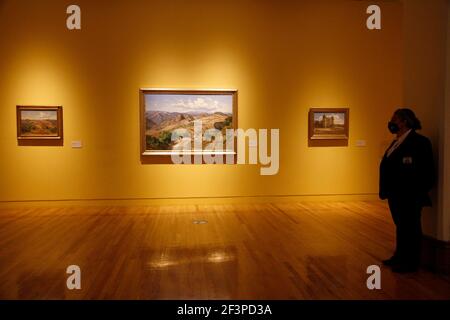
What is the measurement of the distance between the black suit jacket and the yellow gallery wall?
6.46 meters

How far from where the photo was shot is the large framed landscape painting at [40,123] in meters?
11.7

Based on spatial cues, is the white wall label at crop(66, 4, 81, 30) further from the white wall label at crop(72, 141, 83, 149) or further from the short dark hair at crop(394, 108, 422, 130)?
the short dark hair at crop(394, 108, 422, 130)

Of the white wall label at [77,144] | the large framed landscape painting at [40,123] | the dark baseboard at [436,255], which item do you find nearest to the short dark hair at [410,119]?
the dark baseboard at [436,255]

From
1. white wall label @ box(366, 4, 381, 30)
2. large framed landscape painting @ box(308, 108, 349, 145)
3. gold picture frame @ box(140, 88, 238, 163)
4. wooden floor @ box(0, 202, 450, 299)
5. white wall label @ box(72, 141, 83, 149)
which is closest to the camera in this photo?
wooden floor @ box(0, 202, 450, 299)

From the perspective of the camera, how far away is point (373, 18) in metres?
12.7

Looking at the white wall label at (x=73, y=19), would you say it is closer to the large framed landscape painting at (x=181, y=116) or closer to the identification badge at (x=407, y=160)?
the large framed landscape painting at (x=181, y=116)

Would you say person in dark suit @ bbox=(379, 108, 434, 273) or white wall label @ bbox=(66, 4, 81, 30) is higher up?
white wall label @ bbox=(66, 4, 81, 30)

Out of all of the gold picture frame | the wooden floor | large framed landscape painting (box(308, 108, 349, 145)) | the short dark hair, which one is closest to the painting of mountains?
large framed landscape painting (box(308, 108, 349, 145))

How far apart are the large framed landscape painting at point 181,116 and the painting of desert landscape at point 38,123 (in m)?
2.57

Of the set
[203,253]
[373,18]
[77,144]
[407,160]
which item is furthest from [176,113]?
[407,160]

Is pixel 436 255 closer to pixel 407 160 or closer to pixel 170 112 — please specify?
pixel 407 160

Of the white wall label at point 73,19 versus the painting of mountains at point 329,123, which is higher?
the white wall label at point 73,19

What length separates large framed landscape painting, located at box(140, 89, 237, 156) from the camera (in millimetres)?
12016

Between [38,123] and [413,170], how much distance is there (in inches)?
404
